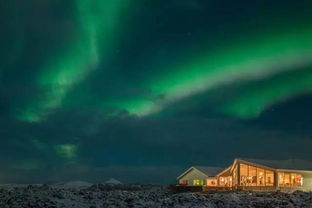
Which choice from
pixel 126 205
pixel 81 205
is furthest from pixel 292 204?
pixel 81 205

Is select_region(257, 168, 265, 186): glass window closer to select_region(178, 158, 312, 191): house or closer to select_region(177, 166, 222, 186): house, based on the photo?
select_region(178, 158, 312, 191): house

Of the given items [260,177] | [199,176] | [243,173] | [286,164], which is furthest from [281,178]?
[199,176]

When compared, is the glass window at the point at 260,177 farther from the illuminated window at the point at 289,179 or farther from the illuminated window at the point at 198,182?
the illuminated window at the point at 198,182

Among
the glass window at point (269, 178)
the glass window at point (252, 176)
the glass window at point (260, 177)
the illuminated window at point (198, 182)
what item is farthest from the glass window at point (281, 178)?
the illuminated window at point (198, 182)

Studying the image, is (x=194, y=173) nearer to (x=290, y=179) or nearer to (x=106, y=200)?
(x=290, y=179)

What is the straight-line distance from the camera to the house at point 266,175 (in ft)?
233

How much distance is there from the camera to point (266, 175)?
72250mm

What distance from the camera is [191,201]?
44.9m

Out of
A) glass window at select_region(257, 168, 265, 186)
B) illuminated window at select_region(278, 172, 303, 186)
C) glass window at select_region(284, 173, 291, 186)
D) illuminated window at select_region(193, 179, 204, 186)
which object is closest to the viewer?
illuminated window at select_region(278, 172, 303, 186)

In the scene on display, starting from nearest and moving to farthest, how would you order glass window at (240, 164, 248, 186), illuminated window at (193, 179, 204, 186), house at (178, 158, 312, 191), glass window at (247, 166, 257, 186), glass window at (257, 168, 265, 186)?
house at (178, 158, 312, 191)
glass window at (257, 168, 265, 186)
glass window at (247, 166, 257, 186)
glass window at (240, 164, 248, 186)
illuminated window at (193, 179, 204, 186)

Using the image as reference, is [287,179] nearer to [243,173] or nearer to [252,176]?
[252,176]

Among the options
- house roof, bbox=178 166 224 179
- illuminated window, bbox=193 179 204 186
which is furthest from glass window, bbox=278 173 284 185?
illuminated window, bbox=193 179 204 186

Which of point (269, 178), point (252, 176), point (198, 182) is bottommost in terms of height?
point (198, 182)

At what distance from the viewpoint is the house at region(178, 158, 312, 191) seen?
71.0m
